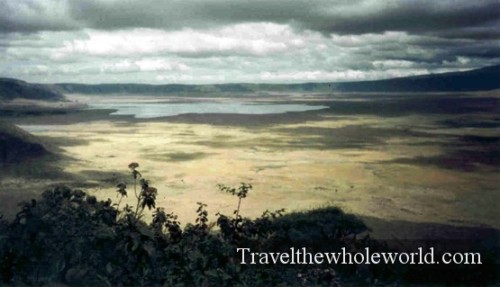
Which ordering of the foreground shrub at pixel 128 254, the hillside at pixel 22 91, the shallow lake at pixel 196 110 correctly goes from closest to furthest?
1. the foreground shrub at pixel 128 254
2. the shallow lake at pixel 196 110
3. the hillside at pixel 22 91

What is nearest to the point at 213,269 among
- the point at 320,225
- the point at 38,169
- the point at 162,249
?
the point at 162,249

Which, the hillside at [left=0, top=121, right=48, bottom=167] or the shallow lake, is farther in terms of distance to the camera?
the shallow lake

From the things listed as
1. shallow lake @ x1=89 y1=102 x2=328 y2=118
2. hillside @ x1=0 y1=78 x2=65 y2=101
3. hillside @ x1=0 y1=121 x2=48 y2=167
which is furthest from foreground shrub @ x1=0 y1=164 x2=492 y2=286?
hillside @ x1=0 y1=78 x2=65 y2=101

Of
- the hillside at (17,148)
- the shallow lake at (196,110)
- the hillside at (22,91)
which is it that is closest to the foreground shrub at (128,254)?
the hillside at (17,148)

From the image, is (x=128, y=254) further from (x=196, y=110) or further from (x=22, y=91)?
(x=22, y=91)

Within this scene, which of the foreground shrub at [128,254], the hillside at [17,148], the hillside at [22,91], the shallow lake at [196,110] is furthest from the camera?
the hillside at [22,91]

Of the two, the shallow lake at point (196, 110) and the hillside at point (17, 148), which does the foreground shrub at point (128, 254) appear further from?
the shallow lake at point (196, 110)

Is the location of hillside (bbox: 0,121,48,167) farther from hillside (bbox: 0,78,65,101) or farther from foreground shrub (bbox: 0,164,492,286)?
hillside (bbox: 0,78,65,101)
